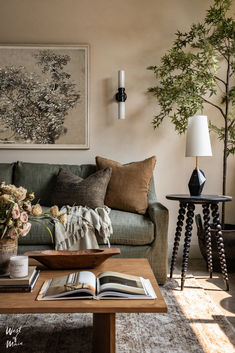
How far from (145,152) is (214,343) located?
211cm

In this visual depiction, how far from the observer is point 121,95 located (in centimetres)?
341

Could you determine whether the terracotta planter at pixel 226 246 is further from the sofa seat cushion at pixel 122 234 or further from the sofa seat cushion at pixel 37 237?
the sofa seat cushion at pixel 37 237

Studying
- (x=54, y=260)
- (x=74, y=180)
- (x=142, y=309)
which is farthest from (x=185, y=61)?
(x=142, y=309)

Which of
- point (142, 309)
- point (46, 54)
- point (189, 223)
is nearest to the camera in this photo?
point (142, 309)

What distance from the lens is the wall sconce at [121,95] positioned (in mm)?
3383

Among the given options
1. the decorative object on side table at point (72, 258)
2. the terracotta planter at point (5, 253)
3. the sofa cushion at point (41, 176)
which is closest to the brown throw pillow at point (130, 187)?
the sofa cushion at point (41, 176)

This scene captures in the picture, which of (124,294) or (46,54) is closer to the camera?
(124,294)

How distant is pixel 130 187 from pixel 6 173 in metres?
1.17

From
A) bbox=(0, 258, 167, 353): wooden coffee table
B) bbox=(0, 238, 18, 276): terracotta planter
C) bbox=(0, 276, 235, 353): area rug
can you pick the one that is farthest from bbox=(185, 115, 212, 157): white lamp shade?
bbox=(0, 238, 18, 276): terracotta planter

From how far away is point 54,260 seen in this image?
164cm

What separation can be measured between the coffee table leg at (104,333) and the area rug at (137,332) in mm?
169

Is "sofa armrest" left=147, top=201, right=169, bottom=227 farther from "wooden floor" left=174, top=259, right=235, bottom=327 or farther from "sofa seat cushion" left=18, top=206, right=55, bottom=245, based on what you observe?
"sofa seat cushion" left=18, top=206, right=55, bottom=245

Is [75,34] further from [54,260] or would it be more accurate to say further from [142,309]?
[142,309]

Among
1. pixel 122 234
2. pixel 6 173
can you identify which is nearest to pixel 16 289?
pixel 122 234
